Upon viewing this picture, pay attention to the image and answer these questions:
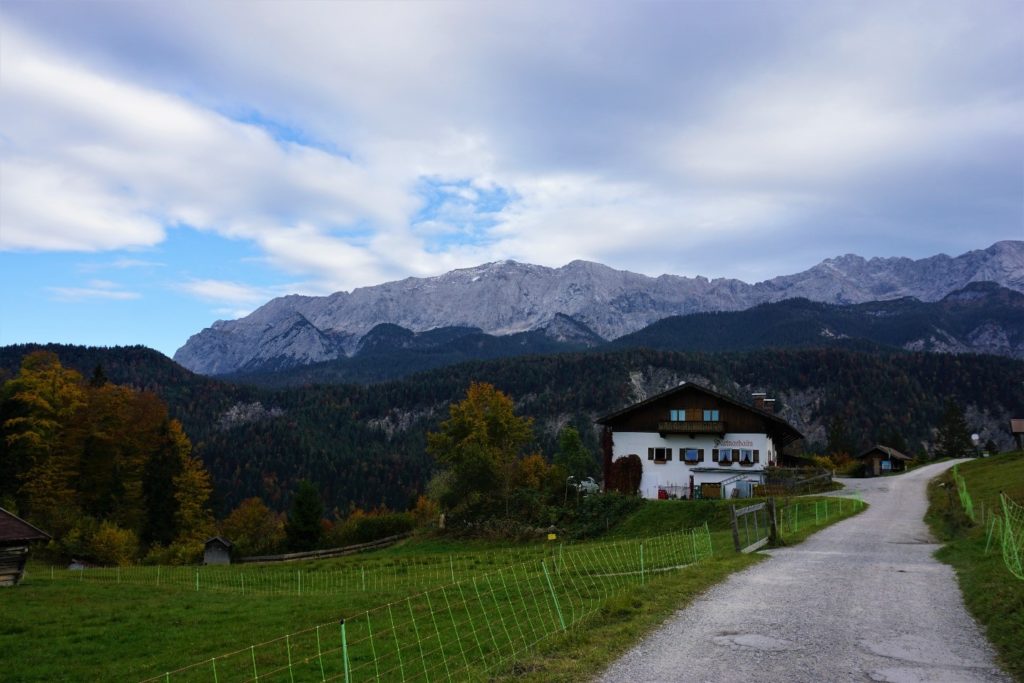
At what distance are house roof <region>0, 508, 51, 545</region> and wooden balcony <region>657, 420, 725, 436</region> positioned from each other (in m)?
41.5

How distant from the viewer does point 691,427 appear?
178 feet

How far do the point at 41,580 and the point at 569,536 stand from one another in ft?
98.0

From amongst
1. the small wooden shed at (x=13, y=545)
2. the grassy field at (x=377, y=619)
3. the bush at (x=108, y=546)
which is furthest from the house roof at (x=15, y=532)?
the bush at (x=108, y=546)

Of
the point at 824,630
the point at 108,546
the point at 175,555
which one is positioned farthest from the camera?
the point at 175,555

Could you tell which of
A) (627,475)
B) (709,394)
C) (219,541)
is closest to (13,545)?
(219,541)

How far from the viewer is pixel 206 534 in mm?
64812

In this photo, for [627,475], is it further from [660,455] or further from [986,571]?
[986,571]

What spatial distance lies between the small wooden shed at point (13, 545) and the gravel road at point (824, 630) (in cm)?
3153

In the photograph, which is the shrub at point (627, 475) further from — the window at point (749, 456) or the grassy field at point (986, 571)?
the grassy field at point (986, 571)

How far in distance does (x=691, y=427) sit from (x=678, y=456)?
2926 mm

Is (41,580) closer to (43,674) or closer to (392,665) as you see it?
(43,674)

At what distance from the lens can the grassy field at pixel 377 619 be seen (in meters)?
12.5

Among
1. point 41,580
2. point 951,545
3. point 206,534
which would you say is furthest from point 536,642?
point 206,534

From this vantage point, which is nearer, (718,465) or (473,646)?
(473,646)
